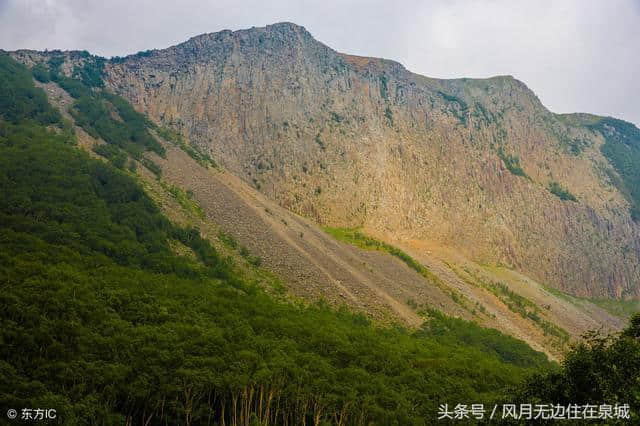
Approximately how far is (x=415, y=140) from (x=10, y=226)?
5757 cm

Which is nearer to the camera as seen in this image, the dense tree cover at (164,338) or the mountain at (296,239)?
the dense tree cover at (164,338)

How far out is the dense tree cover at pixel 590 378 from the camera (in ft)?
53.6

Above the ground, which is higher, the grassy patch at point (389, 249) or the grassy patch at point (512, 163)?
the grassy patch at point (512, 163)

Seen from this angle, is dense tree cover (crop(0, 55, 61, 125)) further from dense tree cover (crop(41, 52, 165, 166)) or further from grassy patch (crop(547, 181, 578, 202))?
grassy patch (crop(547, 181, 578, 202))

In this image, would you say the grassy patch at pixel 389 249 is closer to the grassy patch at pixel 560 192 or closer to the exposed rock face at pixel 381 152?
the exposed rock face at pixel 381 152

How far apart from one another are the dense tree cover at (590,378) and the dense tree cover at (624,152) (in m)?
82.5

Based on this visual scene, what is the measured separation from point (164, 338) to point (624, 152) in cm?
10726

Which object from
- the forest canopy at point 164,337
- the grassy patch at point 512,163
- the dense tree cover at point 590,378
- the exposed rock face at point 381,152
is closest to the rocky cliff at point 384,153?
the exposed rock face at point 381,152

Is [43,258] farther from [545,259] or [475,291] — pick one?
[545,259]

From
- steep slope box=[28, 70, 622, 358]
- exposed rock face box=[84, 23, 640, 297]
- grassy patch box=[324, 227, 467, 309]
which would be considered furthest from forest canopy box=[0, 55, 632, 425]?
exposed rock face box=[84, 23, 640, 297]

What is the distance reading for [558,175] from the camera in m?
87.7

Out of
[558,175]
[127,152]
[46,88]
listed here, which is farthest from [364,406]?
[558,175]

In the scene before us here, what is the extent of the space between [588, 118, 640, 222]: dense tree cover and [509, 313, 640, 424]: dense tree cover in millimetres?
82453

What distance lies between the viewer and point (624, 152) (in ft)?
348
